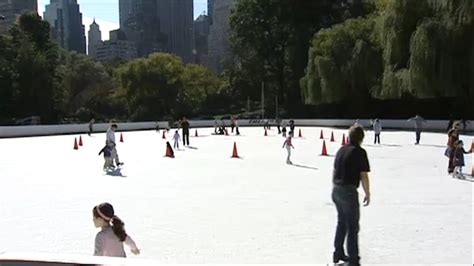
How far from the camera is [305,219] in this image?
891 centimetres

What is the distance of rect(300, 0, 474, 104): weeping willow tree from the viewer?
37125 mm

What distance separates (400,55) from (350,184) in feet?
124

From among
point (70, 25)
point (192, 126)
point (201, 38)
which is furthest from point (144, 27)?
point (192, 126)

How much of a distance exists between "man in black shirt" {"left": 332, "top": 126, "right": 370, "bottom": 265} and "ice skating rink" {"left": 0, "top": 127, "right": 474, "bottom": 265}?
0.44 meters

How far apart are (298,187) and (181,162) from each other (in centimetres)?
762

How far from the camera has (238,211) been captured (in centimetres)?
972

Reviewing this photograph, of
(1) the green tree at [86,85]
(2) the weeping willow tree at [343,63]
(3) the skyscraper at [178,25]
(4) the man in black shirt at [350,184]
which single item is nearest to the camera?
(4) the man in black shirt at [350,184]

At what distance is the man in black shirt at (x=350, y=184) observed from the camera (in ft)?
19.4

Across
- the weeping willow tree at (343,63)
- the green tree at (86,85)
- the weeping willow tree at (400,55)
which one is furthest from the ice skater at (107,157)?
the green tree at (86,85)

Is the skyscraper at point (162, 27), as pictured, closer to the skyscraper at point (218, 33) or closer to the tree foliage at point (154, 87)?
the skyscraper at point (218, 33)

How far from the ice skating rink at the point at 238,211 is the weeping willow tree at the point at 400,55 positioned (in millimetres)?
21019

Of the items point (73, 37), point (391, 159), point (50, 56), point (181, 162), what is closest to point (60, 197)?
point (181, 162)

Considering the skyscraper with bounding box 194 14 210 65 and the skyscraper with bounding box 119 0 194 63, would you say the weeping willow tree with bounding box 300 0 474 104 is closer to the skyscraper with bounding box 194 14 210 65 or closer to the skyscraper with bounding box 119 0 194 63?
the skyscraper with bounding box 194 14 210 65

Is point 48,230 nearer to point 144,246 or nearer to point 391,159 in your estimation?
point 144,246
